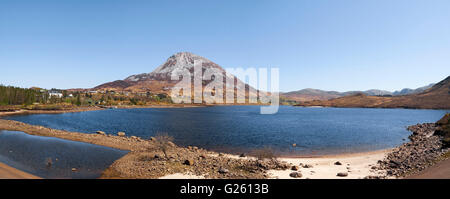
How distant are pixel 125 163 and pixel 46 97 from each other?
183 metres

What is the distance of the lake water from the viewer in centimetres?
2500

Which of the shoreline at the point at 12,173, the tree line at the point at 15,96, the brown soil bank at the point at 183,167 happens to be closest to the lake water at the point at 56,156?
the shoreline at the point at 12,173

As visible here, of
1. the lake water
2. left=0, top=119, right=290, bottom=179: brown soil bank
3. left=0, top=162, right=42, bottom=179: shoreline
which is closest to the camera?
left=0, top=162, right=42, bottom=179: shoreline

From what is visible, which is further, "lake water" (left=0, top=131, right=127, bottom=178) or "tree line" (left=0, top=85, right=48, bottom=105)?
"tree line" (left=0, top=85, right=48, bottom=105)

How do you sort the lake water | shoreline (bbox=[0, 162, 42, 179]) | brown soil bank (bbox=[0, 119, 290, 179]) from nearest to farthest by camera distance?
shoreline (bbox=[0, 162, 42, 179]) < brown soil bank (bbox=[0, 119, 290, 179]) < the lake water

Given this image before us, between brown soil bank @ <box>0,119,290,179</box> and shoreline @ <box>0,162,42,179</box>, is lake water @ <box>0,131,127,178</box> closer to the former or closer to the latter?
shoreline @ <box>0,162,42,179</box>

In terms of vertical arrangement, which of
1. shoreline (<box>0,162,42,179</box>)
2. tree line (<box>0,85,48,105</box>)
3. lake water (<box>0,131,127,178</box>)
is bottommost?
lake water (<box>0,131,127,178</box>)

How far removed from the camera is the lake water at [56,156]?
25.0 m

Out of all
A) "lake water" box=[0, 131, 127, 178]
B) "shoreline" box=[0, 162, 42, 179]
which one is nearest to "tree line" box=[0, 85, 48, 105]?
"lake water" box=[0, 131, 127, 178]

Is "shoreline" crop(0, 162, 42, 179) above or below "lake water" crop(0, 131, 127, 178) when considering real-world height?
above

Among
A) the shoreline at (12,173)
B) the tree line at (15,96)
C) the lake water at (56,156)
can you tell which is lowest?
the lake water at (56,156)

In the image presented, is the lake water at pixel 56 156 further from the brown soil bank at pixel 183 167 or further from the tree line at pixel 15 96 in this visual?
the tree line at pixel 15 96

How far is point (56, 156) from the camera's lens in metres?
31.0
